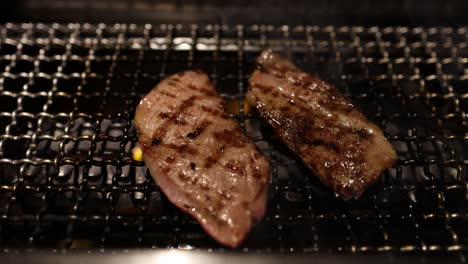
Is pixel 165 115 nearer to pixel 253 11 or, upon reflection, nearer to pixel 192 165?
pixel 192 165

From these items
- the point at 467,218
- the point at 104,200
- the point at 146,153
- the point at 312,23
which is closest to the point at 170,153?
the point at 146,153

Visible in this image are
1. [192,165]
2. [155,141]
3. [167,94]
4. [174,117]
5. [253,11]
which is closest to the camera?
[192,165]

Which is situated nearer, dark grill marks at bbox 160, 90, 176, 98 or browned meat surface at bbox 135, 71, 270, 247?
browned meat surface at bbox 135, 71, 270, 247

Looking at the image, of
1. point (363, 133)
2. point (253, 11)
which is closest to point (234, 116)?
point (363, 133)

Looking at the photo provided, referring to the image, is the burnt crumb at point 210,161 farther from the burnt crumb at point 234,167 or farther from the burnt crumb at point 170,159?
the burnt crumb at point 170,159

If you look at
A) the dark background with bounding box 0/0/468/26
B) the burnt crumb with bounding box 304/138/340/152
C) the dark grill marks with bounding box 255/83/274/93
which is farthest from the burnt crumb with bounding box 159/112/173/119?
the dark background with bounding box 0/0/468/26

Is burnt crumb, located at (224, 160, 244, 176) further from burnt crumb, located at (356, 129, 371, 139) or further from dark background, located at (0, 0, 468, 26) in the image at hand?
dark background, located at (0, 0, 468, 26)
